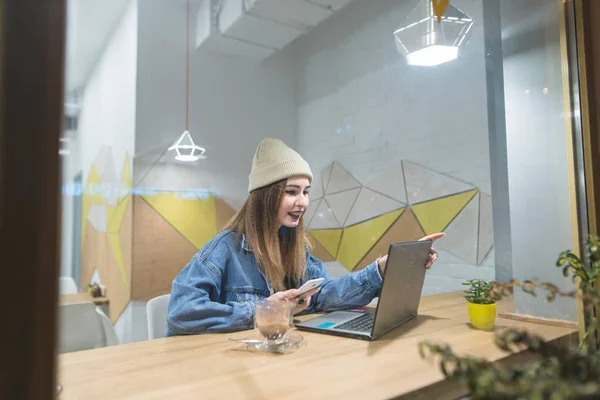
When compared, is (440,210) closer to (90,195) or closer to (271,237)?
(271,237)

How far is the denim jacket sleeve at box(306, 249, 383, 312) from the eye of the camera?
57.3 inches

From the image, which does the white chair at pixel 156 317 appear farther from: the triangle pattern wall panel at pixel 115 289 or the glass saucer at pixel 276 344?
Answer: the triangle pattern wall panel at pixel 115 289

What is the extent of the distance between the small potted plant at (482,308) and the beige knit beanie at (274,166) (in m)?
0.72

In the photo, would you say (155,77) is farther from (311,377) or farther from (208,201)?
(311,377)

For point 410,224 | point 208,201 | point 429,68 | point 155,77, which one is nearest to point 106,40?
point 155,77

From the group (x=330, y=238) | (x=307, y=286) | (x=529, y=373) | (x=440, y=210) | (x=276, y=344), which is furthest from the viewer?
(x=330, y=238)

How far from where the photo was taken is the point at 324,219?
125 inches

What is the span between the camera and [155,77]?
108 inches

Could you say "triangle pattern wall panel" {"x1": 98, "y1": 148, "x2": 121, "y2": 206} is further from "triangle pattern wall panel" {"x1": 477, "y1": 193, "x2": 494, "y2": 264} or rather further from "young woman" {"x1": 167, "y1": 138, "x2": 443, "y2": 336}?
"triangle pattern wall panel" {"x1": 477, "y1": 193, "x2": 494, "y2": 264}

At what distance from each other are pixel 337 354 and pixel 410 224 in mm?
1693

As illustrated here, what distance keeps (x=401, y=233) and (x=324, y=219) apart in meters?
0.75

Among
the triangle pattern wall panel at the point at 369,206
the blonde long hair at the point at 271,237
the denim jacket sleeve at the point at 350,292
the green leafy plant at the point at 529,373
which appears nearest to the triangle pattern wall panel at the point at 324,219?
the triangle pattern wall panel at the point at 369,206

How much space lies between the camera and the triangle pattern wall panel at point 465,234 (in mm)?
2166

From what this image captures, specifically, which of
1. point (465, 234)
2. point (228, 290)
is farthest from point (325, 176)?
point (228, 290)
